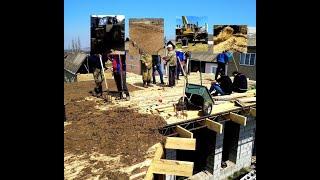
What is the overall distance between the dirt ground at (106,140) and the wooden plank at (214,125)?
1.56 metres

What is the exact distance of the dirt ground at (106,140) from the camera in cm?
725

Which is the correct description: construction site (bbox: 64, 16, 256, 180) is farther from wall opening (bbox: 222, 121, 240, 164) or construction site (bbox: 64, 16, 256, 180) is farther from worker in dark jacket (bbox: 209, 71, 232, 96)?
worker in dark jacket (bbox: 209, 71, 232, 96)

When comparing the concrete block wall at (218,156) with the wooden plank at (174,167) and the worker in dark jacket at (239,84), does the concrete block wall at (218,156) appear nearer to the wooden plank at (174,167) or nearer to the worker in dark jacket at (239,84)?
the worker in dark jacket at (239,84)

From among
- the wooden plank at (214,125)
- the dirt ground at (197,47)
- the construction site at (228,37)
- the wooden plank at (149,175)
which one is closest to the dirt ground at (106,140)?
the wooden plank at (149,175)

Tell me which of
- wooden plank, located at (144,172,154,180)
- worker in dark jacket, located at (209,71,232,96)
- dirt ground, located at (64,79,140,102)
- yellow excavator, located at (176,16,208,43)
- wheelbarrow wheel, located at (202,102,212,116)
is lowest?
wooden plank, located at (144,172,154,180)

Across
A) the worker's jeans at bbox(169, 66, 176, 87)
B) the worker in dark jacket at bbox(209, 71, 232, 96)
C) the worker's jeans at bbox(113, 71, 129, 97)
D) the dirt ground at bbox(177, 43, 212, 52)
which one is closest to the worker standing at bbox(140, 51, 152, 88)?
the worker's jeans at bbox(169, 66, 176, 87)

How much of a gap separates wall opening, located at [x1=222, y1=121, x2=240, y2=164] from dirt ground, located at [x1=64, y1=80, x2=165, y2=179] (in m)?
4.87

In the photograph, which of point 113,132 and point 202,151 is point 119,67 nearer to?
point 113,132

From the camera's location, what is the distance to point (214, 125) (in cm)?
1028

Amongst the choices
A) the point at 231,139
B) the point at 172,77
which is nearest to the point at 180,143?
the point at 231,139

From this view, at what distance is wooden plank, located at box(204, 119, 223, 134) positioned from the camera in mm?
10125
